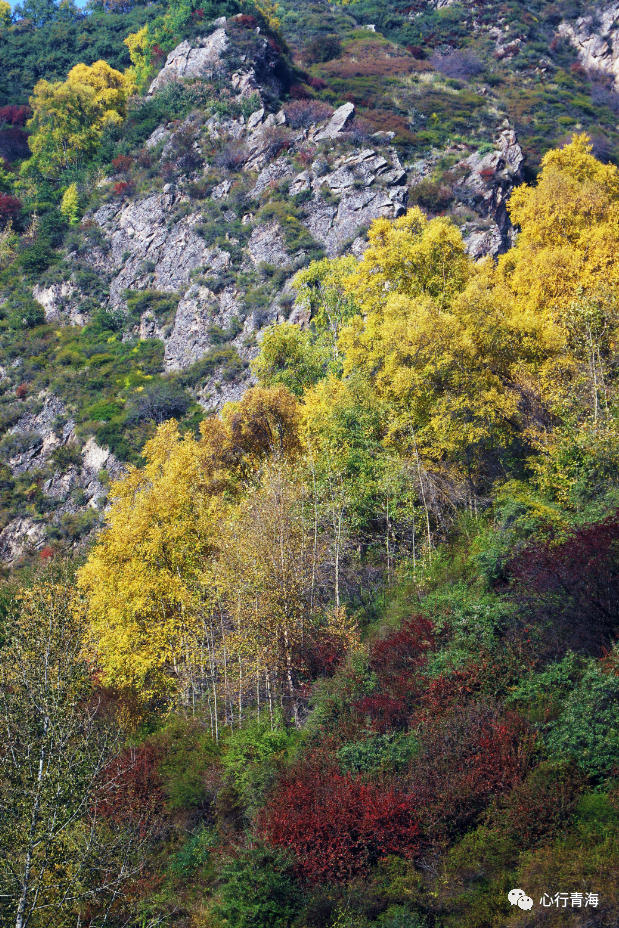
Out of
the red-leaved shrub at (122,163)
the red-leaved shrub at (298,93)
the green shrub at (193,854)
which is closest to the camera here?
the green shrub at (193,854)

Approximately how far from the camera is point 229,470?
26594 mm

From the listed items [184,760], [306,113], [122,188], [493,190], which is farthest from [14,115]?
[184,760]

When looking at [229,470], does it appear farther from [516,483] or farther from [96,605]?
[516,483]

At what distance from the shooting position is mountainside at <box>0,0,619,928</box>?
10.6 meters

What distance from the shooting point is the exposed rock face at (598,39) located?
283ft

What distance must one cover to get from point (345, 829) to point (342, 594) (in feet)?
30.1

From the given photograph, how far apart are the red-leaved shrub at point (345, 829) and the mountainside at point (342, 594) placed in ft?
0.18

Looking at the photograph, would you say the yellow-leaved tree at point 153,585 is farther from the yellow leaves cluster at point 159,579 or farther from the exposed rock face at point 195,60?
the exposed rock face at point 195,60

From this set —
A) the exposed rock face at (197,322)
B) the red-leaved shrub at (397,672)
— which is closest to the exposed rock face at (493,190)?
the exposed rock face at (197,322)

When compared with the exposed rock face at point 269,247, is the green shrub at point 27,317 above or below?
below

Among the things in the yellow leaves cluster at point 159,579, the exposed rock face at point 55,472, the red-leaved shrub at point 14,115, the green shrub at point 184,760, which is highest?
the red-leaved shrub at point 14,115

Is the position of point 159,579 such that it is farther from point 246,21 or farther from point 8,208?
point 246,21

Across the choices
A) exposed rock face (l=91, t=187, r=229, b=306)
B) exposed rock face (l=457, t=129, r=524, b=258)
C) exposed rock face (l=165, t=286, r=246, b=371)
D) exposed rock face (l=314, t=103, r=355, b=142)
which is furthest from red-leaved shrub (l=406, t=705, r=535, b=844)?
exposed rock face (l=314, t=103, r=355, b=142)

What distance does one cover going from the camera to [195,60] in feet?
235
